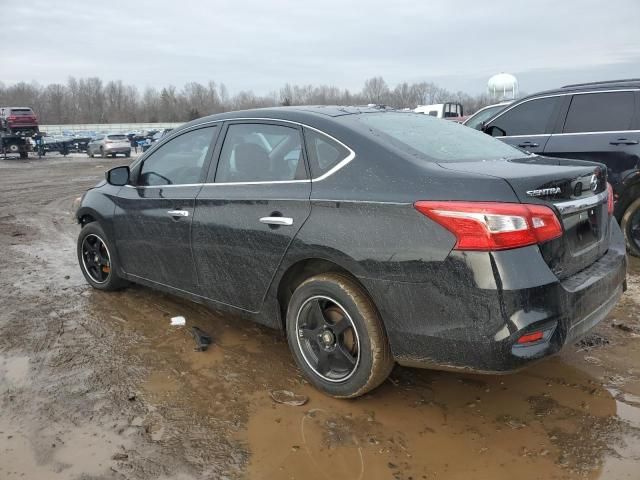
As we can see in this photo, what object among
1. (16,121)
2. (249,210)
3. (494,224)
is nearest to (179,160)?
(249,210)

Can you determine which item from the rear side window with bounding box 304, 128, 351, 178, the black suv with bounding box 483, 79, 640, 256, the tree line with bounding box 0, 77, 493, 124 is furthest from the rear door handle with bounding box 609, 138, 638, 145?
the tree line with bounding box 0, 77, 493, 124

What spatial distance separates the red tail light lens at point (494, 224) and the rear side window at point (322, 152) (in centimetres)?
77

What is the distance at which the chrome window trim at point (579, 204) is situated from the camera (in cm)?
260

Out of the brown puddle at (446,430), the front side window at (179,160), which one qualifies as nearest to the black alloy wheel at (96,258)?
the front side window at (179,160)

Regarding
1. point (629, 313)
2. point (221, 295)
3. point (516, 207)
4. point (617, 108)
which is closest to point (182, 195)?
point (221, 295)

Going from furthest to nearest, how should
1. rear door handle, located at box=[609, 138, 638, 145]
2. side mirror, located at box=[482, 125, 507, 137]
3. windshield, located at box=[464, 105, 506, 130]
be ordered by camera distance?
windshield, located at box=[464, 105, 506, 130] < side mirror, located at box=[482, 125, 507, 137] < rear door handle, located at box=[609, 138, 638, 145]

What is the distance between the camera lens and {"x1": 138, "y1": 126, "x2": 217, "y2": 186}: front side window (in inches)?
152

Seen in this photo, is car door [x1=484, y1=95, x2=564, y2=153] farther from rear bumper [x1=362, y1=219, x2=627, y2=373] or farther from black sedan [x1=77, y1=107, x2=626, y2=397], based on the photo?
rear bumper [x1=362, y1=219, x2=627, y2=373]

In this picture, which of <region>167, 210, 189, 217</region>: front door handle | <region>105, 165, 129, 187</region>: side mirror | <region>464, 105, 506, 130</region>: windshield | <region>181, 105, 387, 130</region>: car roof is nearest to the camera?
<region>181, 105, 387, 130</region>: car roof

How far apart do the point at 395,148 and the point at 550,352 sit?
1305 millimetres

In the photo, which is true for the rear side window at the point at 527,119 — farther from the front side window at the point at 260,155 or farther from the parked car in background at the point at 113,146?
the parked car in background at the point at 113,146

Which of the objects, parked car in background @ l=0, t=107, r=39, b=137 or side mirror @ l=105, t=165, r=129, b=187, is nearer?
side mirror @ l=105, t=165, r=129, b=187

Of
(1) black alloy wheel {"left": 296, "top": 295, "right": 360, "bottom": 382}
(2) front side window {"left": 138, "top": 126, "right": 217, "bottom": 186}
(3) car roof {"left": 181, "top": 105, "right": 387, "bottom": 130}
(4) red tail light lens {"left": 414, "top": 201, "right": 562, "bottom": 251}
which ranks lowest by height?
(1) black alloy wheel {"left": 296, "top": 295, "right": 360, "bottom": 382}

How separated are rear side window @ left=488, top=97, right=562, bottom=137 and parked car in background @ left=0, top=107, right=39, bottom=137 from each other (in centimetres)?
3358
